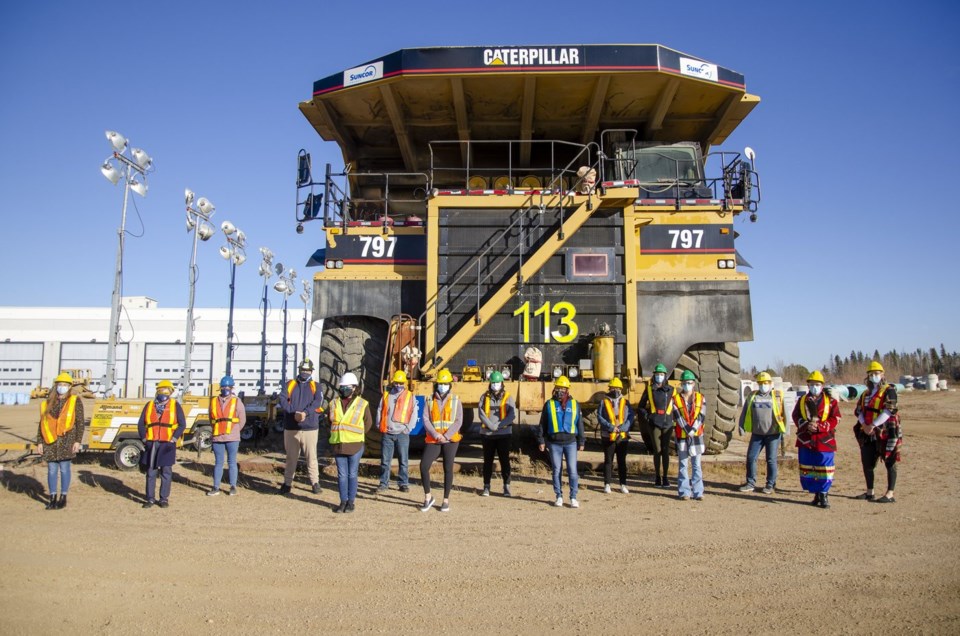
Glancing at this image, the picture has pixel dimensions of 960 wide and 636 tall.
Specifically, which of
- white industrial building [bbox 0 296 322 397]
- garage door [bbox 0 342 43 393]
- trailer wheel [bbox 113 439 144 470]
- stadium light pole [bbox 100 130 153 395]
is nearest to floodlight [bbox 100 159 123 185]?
stadium light pole [bbox 100 130 153 395]

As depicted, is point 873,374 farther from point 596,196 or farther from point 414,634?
point 414,634

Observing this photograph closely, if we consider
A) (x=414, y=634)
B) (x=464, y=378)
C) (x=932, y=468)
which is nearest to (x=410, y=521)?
(x=464, y=378)

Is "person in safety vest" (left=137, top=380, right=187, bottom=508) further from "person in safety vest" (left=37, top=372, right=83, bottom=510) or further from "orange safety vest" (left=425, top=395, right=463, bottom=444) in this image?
"orange safety vest" (left=425, top=395, right=463, bottom=444)

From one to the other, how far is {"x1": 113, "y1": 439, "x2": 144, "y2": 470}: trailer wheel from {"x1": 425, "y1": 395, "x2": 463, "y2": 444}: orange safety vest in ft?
17.6

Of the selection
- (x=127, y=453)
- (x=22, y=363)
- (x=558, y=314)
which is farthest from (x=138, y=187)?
(x=22, y=363)

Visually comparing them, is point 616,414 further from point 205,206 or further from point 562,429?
point 205,206

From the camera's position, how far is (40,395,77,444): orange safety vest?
730cm

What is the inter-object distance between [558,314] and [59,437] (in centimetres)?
625

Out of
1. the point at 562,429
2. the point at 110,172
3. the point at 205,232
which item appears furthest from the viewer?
the point at 205,232

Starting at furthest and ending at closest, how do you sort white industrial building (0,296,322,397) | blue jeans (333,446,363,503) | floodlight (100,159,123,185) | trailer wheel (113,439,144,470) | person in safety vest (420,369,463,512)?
white industrial building (0,296,322,397) < floodlight (100,159,123,185) < trailer wheel (113,439,144,470) < person in safety vest (420,369,463,512) < blue jeans (333,446,363,503)

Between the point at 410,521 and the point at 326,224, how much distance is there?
4.76 meters

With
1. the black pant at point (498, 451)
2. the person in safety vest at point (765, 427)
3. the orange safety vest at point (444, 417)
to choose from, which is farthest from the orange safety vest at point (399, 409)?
the person in safety vest at point (765, 427)

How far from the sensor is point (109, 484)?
8.68 m

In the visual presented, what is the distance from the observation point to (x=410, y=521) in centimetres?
662
